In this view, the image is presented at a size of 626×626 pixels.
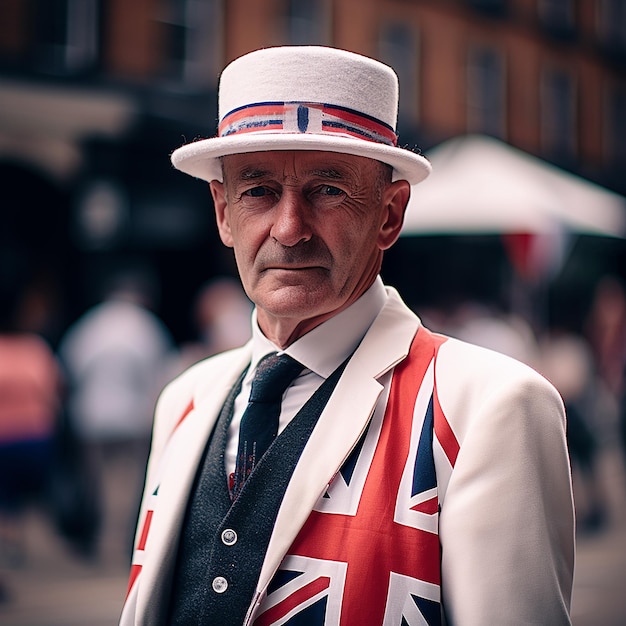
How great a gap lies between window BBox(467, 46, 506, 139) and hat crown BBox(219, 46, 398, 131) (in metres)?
17.9

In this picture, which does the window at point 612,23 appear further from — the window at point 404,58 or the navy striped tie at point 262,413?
the navy striped tie at point 262,413

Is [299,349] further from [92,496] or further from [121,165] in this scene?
[121,165]

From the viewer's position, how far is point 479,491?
1.67m

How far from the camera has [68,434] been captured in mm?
7480

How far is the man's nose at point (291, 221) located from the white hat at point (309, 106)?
11 cm

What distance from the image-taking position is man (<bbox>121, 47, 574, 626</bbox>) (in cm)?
167

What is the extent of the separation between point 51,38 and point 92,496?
7.36m

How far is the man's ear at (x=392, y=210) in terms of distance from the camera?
2016 millimetres

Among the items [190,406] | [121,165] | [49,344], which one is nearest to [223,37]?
[121,165]

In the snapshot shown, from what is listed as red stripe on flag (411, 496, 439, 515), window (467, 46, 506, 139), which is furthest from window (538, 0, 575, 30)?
red stripe on flag (411, 496, 439, 515)

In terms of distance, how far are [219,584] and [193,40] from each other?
13136 millimetres

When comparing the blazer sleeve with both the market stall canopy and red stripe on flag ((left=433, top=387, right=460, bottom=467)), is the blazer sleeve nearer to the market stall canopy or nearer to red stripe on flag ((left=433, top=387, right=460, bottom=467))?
red stripe on flag ((left=433, top=387, right=460, bottom=467))

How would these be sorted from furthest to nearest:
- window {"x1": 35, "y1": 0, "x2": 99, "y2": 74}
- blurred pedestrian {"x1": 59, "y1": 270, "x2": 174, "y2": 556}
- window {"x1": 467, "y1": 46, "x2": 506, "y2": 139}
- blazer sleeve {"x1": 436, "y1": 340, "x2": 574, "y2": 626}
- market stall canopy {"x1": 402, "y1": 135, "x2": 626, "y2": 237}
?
window {"x1": 467, "y1": 46, "x2": 506, "y2": 139}, window {"x1": 35, "y1": 0, "x2": 99, "y2": 74}, market stall canopy {"x1": 402, "y1": 135, "x2": 626, "y2": 237}, blurred pedestrian {"x1": 59, "y1": 270, "x2": 174, "y2": 556}, blazer sleeve {"x1": 436, "y1": 340, "x2": 574, "y2": 626}

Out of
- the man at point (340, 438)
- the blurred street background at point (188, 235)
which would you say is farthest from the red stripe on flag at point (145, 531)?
the blurred street background at point (188, 235)
